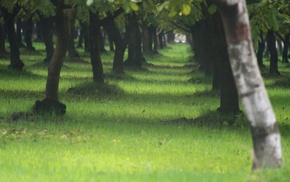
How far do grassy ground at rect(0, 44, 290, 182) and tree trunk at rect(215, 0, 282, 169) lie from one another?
0.39 metres

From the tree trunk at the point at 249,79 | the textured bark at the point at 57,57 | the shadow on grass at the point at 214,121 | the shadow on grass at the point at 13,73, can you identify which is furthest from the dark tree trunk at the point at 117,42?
the tree trunk at the point at 249,79

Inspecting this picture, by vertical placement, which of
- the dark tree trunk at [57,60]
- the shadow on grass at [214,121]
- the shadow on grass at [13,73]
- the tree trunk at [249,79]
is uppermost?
the tree trunk at [249,79]

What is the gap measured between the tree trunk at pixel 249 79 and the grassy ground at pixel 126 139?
388 mm

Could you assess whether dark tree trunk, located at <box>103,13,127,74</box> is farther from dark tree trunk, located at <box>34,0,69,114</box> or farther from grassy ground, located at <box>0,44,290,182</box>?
dark tree trunk, located at <box>34,0,69,114</box>

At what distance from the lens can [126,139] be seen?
13555 mm

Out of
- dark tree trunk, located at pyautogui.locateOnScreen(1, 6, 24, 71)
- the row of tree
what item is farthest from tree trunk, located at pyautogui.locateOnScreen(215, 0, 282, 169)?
dark tree trunk, located at pyautogui.locateOnScreen(1, 6, 24, 71)

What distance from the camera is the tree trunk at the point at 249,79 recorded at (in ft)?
30.6

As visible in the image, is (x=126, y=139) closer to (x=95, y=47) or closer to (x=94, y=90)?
(x=94, y=90)

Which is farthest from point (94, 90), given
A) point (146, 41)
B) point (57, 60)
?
point (146, 41)

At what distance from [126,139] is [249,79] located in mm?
4606

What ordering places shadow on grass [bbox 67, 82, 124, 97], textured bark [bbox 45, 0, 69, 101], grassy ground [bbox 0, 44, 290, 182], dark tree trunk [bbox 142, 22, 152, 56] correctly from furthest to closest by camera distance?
dark tree trunk [bbox 142, 22, 152, 56], shadow on grass [bbox 67, 82, 124, 97], textured bark [bbox 45, 0, 69, 101], grassy ground [bbox 0, 44, 290, 182]

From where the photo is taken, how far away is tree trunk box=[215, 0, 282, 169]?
933 cm

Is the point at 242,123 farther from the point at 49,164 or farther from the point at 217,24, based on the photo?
the point at 49,164

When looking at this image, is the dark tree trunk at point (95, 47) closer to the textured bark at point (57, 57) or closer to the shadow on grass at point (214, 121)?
the textured bark at point (57, 57)
